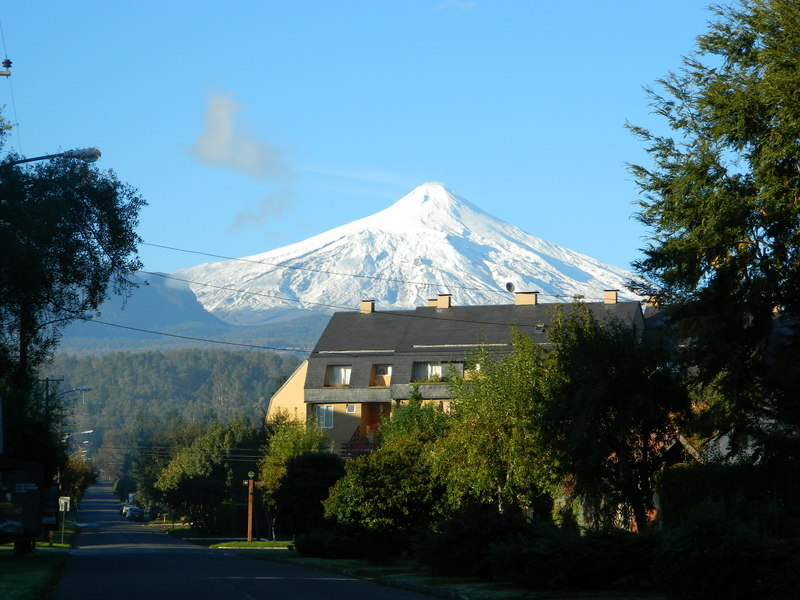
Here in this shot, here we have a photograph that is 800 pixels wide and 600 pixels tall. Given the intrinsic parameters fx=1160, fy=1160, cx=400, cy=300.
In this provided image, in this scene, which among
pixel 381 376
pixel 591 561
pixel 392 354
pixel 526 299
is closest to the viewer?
pixel 591 561

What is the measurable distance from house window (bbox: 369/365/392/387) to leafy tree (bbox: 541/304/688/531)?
52.4 m

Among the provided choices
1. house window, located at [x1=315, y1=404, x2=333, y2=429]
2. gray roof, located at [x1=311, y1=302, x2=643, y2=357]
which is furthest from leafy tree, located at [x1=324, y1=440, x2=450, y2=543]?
house window, located at [x1=315, y1=404, x2=333, y2=429]

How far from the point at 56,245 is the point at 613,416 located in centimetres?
1257

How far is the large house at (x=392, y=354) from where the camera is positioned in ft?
248

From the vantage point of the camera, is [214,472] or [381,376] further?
[214,472]

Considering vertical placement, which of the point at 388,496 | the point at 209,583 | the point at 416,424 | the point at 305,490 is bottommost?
the point at 209,583

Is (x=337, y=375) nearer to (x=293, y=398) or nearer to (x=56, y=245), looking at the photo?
(x=293, y=398)

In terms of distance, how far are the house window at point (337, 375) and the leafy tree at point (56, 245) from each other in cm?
5408

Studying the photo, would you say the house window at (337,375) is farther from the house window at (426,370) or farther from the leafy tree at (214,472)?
the leafy tree at (214,472)

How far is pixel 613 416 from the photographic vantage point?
1027 inches

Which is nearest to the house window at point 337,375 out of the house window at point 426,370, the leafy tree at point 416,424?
the house window at point 426,370

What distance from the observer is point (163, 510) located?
135500 millimetres

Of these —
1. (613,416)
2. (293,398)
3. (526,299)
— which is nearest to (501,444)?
(613,416)

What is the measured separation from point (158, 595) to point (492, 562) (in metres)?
6.27
